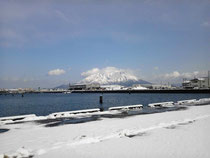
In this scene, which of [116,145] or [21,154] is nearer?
[21,154]

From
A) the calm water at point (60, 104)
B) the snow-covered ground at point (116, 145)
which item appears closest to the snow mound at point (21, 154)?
the snow-covered ground at point (116, 145)

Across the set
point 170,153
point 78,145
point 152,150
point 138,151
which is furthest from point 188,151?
point 78,145

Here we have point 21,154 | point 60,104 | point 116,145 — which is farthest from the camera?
point 60,104

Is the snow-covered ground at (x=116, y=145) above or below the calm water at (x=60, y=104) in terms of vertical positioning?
above

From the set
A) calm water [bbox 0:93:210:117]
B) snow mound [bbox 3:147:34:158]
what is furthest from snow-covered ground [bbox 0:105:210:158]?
calm water [bbox 0:93:210:117]

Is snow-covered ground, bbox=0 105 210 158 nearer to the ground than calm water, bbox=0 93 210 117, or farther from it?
farther from it

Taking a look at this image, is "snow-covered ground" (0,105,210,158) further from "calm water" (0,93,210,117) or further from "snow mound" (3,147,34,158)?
"calm water" (0,93,210,117)

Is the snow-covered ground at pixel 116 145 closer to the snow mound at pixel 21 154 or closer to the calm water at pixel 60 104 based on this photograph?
→ the snow mound at pixel 21 154

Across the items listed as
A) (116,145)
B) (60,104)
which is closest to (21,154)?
(116,145)

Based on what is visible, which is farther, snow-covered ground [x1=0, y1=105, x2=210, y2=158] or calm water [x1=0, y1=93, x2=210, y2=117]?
calm water [x1=0, y1=93, x2=210, y2=117]

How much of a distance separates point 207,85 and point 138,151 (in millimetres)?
127483

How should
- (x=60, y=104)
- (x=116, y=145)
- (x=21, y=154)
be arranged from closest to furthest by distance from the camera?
(x=21, y=154)
(x=116, y=145)
(x=60, y=104)

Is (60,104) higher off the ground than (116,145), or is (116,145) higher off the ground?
(116,145)

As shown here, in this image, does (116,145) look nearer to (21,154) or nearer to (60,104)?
(21,154)
